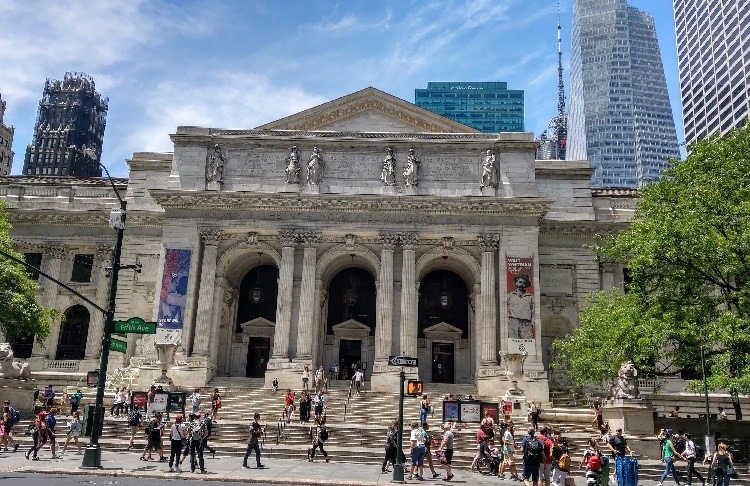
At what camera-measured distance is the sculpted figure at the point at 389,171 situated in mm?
43531

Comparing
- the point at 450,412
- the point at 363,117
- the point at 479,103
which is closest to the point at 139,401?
the point at 450,412

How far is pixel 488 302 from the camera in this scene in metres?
41.5

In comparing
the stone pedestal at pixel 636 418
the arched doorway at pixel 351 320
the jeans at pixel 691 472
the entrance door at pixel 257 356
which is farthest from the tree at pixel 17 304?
the jeans at pixel 691 472

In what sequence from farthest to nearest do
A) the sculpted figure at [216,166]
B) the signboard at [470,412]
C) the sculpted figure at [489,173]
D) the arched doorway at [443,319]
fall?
the arched doorway at [443,319], the sculpted figure at [216,166], the sculpted figure at [489,173], the signboard at [470,412]

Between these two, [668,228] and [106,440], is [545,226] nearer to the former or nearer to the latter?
[668,228]

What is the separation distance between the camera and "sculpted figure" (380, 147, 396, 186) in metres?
43.5

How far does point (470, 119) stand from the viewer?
188 meters

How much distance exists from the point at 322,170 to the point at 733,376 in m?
27.9

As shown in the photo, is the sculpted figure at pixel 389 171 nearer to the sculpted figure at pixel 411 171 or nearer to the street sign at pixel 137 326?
the sculpted figure at pixel 411 171

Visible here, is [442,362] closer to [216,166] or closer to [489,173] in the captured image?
[489,173]

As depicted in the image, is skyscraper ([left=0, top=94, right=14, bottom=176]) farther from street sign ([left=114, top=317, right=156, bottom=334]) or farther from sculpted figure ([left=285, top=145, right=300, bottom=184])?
street sign ([left=114, top=317, right=156, bottom=334])

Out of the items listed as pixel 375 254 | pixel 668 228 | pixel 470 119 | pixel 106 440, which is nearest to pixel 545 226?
pixel 375 254

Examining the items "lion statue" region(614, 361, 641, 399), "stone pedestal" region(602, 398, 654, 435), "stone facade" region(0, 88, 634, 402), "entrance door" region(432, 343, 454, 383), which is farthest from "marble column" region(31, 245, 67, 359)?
"stone pedestal" region(602, 398, 654, 435)

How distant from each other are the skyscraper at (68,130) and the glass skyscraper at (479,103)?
94421mm
